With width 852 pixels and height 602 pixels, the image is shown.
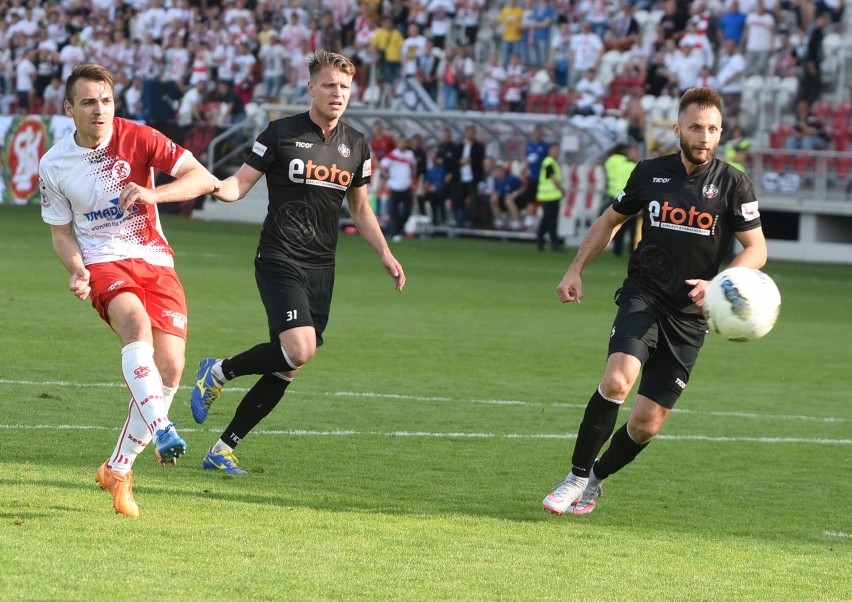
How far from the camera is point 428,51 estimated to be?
32.1 m

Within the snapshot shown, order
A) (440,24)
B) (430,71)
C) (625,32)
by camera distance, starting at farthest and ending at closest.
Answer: (440,24) < (430,71) < (625,32)

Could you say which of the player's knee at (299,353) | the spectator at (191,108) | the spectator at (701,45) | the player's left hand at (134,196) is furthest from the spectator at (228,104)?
the player's left hand at (134,196)

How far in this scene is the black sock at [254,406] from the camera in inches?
311

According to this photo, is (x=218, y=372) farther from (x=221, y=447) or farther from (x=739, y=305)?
(x=739, y=305)

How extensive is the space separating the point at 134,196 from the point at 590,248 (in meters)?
2.34

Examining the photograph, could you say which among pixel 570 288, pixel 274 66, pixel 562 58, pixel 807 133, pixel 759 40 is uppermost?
pixel 570 288

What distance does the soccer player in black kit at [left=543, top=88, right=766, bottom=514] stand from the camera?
698 centimetres

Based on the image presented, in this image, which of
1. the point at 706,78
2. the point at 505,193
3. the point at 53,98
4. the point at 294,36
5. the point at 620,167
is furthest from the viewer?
the point at 53,98

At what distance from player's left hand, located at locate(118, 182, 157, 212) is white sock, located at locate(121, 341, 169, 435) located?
0.64 metres

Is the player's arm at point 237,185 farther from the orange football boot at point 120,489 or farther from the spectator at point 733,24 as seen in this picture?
the spectator at point 733,24

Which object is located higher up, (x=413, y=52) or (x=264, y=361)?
(x=264, y=361)

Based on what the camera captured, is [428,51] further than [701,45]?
Yes

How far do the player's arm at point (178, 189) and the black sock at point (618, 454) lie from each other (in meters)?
2.33

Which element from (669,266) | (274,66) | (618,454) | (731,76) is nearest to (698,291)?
(669,266)
